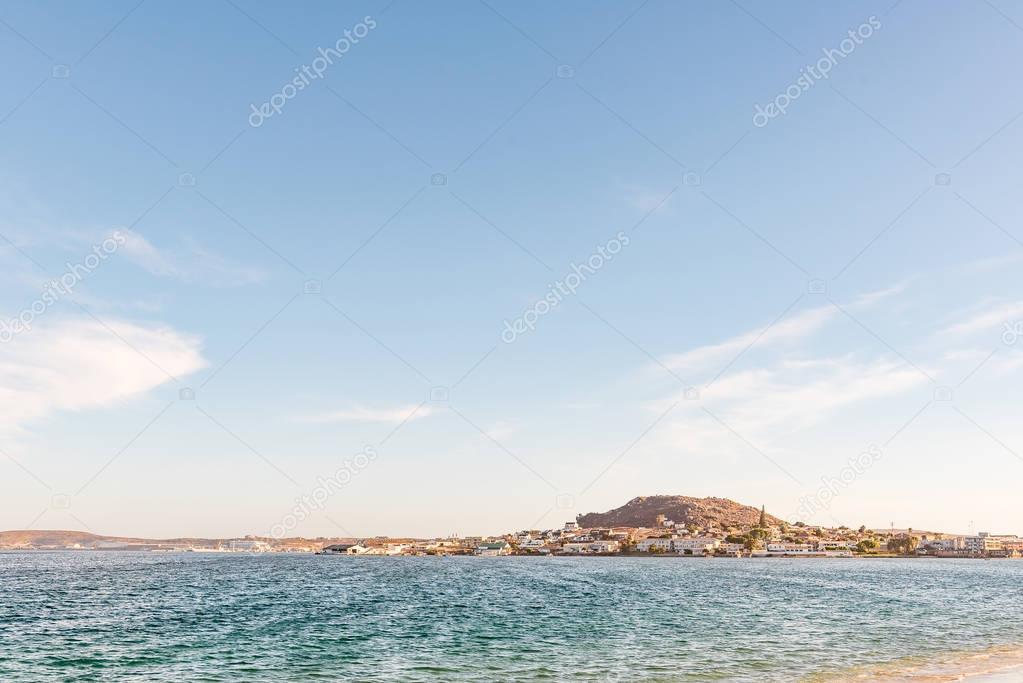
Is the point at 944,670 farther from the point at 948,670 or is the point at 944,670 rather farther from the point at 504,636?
the point at 504,636

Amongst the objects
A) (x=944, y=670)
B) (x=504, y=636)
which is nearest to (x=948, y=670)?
(x=944, y=670)

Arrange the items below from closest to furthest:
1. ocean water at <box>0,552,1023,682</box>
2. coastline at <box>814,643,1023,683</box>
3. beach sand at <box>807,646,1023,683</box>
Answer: beach sand at <box>807,646,1023,683</box> < coastline at <box>814,643,1023,683</box> < ocean water at <box>0,552,1023,682</box>

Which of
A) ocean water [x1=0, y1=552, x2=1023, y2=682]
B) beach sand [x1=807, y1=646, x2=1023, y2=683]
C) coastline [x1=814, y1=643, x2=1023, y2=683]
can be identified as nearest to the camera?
beach sand [x1=807, y1=646, x2=1023, y2=683]

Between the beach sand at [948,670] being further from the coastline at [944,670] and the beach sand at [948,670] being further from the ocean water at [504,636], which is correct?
the ocean water at [504,636]

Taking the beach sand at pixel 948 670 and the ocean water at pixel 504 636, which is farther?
the ocean water at pixel 504 636

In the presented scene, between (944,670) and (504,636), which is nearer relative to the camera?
(944,670)

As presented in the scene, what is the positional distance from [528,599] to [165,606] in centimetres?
3556

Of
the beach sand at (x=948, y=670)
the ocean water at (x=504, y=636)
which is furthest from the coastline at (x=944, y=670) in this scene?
the ocean water at (x=504, y=636)

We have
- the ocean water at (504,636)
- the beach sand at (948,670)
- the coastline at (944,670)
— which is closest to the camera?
the beach sand at (948,670)

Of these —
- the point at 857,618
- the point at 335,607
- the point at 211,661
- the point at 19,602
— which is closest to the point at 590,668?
the point at 211,661

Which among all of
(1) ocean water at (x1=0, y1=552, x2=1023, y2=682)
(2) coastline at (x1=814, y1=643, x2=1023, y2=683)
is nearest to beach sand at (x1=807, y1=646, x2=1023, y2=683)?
(2) coastline at (x1=814, y1=643, x2=1023, y2=683)

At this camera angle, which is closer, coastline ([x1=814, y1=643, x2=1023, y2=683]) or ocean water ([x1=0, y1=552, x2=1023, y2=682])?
coastline ([x1=814, y1=643, x2=1023, y2=683])

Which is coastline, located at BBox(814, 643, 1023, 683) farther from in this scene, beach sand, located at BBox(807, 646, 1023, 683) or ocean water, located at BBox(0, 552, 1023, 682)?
ocean water, located at BBox(0, 552, 1023, 682)

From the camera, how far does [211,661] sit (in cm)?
3594
